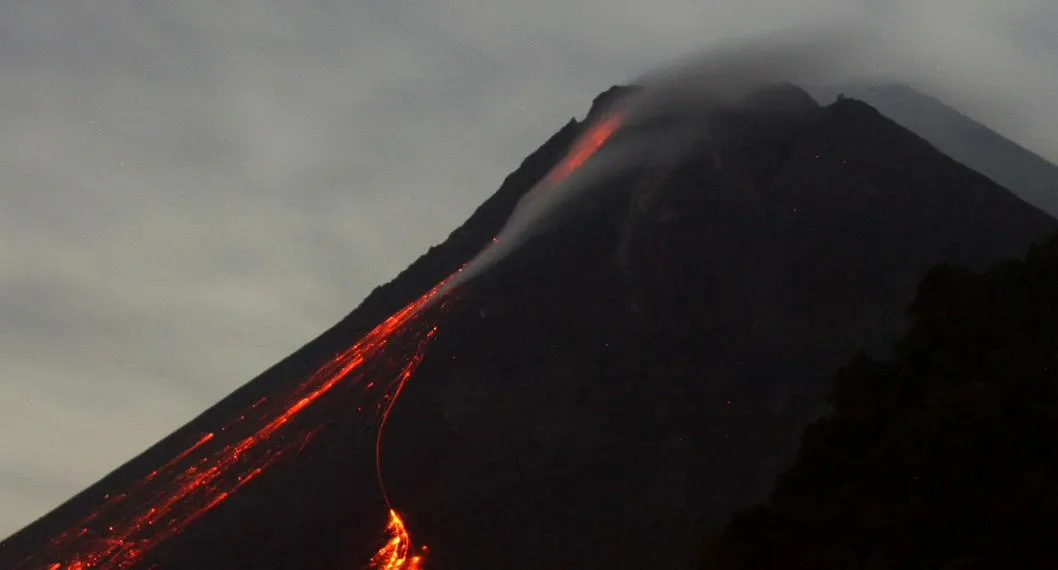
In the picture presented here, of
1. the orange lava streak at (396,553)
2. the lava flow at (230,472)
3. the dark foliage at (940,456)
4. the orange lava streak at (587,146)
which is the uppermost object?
the orange lava streak at (587,146)

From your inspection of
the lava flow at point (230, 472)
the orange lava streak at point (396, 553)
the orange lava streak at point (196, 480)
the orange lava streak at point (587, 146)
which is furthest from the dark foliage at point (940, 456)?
the orange lava streak at point (587, 146)

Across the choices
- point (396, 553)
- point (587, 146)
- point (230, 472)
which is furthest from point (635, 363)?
point (587, 146)

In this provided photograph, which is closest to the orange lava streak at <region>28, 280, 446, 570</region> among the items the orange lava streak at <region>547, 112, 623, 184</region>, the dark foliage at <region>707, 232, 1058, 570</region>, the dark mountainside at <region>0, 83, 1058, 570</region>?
the dark mountainside at <region>0, 83, 1058, 570</region>

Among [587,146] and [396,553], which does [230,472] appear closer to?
[396,553]

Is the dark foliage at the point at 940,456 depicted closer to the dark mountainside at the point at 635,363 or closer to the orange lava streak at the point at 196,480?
the dark mountainside at the point at 635,363

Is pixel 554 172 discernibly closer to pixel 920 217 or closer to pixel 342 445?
pixel 920 217
